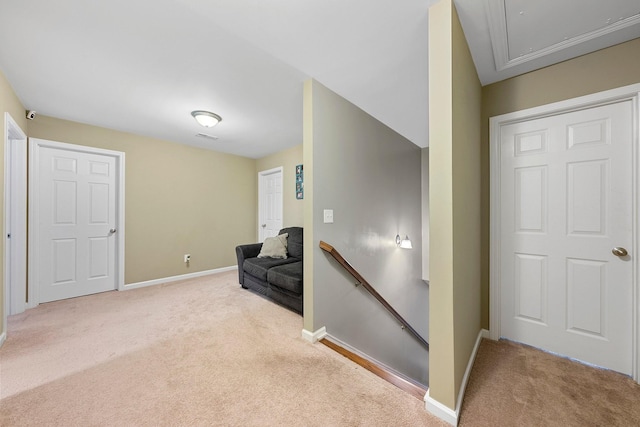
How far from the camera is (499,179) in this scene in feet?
6.62

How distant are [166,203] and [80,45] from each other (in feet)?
8.18

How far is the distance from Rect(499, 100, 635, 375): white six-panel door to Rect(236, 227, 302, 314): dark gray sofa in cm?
199

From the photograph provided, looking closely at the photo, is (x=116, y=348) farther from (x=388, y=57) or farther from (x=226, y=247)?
(x=388, y=57)

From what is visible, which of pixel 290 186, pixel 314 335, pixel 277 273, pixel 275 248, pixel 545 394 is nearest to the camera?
pixel 545 394

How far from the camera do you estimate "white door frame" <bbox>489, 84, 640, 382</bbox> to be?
1.51 metres

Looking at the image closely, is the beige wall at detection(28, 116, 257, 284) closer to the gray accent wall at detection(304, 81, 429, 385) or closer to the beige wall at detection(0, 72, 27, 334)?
the beige wall at detection(0, 72, 27, 334)

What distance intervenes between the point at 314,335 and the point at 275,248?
1719 millimetres

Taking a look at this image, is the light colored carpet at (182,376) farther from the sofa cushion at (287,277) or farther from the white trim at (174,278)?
the white trim at (174,278)

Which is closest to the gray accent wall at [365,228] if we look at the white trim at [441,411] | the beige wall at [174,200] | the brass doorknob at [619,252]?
→ the white trim at [441,411]

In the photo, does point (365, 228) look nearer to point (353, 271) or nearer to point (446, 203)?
point (353, 271)

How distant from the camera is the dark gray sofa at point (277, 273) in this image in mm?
2574

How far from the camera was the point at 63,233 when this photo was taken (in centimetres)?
300

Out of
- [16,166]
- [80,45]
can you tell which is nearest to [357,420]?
[80,45]

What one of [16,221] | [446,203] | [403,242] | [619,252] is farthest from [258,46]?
[16,221]
